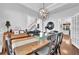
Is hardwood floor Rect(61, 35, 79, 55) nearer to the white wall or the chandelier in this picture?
the chandelier

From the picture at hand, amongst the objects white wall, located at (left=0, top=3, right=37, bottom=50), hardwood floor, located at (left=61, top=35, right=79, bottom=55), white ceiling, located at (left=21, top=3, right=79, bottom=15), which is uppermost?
white ceiling, located at (left=21, top=3, right=79, bottom=15)

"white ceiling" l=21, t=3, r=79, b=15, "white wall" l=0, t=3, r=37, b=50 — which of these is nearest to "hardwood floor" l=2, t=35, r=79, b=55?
"white ceiling" l=21, t=3, r=79, b=15

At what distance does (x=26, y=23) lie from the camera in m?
1.92

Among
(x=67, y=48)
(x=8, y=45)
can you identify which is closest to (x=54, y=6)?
(x=67, y=48)

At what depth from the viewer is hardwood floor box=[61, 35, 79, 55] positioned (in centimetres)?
192

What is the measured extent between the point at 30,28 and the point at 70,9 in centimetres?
59

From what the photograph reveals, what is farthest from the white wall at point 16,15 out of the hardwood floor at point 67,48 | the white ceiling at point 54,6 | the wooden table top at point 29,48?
the hardwood floor at point 67,48

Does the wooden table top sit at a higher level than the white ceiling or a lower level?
lower

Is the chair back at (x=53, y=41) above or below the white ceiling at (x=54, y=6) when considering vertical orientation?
below

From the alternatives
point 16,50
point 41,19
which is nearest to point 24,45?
point 16,50

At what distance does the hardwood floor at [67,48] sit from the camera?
6.30ft

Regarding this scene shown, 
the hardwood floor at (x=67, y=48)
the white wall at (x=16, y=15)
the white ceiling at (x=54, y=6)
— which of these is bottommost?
the hardwood floor at (x=67, y=48)

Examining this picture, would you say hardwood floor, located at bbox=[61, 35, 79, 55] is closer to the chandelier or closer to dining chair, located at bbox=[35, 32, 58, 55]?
dining chair, located at bbox=[35, 32, 58, 55]

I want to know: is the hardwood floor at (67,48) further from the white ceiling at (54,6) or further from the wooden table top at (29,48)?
the white ceiling at (54,6)
